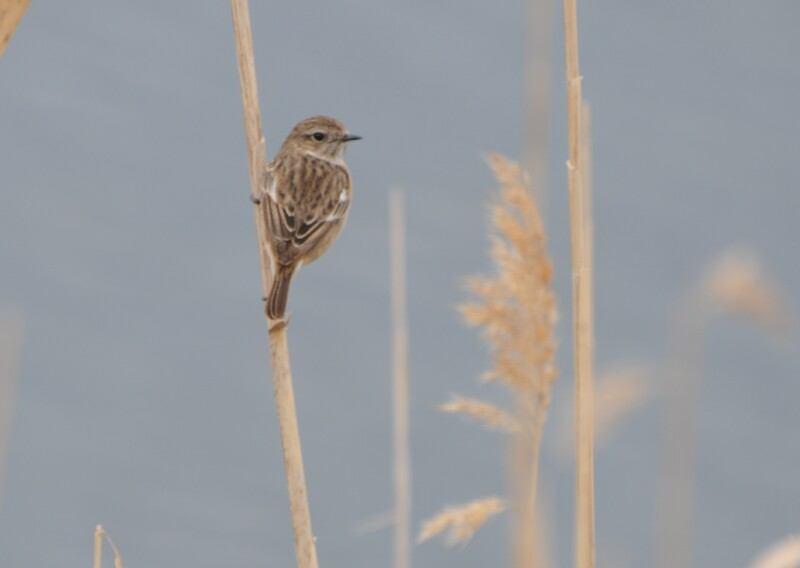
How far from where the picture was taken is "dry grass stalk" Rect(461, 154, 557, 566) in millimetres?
2539

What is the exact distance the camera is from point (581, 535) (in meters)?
2.77

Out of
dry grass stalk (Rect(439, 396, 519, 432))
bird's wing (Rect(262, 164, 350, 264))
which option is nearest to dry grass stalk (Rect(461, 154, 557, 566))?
dry grass stalk (Rect(439, 396, 519, 432))

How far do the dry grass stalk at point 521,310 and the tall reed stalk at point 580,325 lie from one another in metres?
0.12

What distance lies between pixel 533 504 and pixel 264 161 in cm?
121

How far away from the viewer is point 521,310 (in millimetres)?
2582

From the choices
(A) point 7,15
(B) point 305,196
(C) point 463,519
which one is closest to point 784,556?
(C) point 463,519

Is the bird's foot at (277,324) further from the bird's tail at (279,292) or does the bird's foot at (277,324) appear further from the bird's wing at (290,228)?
the bird's wing at (290,228)

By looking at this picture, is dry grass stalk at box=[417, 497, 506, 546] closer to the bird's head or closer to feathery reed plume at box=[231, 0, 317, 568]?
feathery reed plume at box=[231, 0, 317, 568]

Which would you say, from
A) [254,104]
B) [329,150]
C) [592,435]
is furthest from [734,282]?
[329,150]

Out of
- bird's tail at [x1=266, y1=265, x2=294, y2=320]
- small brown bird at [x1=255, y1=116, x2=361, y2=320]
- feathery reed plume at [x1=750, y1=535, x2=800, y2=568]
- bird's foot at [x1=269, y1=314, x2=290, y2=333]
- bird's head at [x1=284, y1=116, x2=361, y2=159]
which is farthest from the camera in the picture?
bird's head at [x1=284, y1=116, x2=361, y2=159]

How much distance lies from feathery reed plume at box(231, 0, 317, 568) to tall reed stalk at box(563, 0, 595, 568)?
58 cm

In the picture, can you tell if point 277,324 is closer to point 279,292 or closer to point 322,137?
point 279,292

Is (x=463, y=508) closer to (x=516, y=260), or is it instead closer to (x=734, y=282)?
(x=516, y=260)

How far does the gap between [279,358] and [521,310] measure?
0.84m
